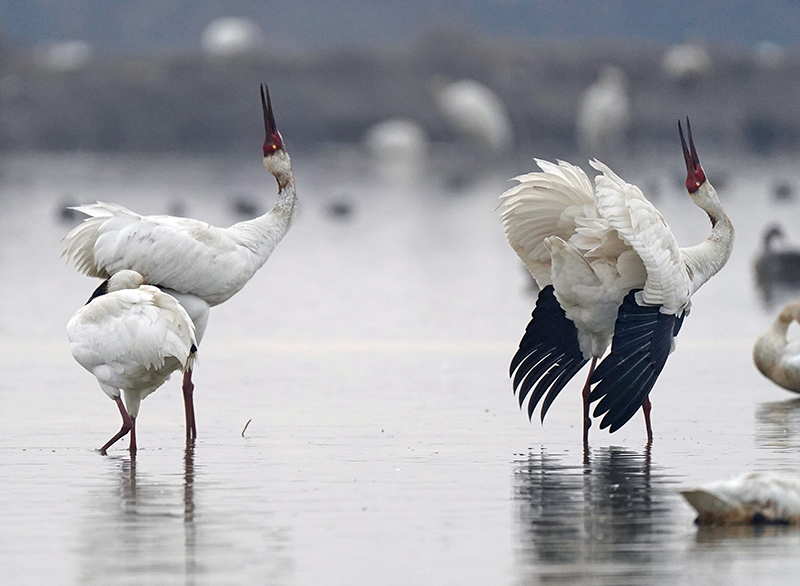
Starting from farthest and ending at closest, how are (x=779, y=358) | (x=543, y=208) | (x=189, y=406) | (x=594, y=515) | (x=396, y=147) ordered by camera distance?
(x=396, y=147)
(x=779, y=358)
(x=543, y=208)
(x=189, y=406)
(x=594, y=515)

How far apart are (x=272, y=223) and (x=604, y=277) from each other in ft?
8.49

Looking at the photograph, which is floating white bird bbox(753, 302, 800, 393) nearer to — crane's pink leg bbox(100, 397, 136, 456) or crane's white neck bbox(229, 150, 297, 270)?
crane's white neck bbox(229, 150, 297, 270)


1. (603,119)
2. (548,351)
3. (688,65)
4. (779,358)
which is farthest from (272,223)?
(688,65)

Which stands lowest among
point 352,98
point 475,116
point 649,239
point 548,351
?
point 548,351

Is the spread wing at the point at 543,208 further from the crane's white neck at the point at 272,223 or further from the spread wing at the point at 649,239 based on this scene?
the crane's white neck at the point at 272,223

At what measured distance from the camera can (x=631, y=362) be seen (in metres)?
10.1

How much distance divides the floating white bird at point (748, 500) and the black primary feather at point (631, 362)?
6.85 feet

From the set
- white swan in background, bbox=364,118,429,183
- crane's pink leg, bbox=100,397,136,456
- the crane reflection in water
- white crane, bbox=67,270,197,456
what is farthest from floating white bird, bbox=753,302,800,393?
white swan in background, bbox=364,118,429,183

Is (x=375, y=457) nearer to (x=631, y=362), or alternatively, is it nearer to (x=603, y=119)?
(x=631, y=362)

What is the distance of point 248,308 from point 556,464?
9525 millimetres

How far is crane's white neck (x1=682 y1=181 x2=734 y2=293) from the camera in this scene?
10.7 m

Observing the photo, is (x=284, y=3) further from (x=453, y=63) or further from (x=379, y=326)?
(x=379, y=326)

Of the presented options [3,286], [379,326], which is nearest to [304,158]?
[3,286]

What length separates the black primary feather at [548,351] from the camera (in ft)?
35.3
